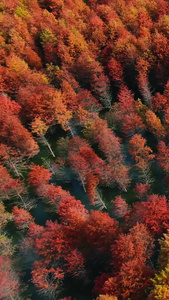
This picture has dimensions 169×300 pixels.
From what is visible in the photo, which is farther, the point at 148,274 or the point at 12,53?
the point at 12,53

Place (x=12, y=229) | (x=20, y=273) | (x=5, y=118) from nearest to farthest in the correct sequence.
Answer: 1. (x=20, y=273)
2. (x=12, y=229)
3. (x=5, y=118)

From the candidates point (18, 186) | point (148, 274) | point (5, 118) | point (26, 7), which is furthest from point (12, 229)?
point (26, 7)

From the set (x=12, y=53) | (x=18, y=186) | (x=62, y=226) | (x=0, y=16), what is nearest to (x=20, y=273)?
(x=62, y=226)

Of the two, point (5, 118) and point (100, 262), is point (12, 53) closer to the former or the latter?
point (5, 118)

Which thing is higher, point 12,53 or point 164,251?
point 164,251

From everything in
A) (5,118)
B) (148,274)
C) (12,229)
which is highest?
(148,274)

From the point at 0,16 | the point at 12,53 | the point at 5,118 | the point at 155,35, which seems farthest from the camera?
the point at 0,16
